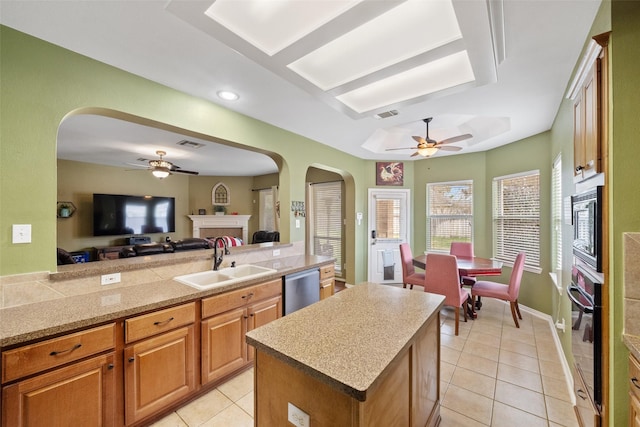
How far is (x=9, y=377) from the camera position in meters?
1.22

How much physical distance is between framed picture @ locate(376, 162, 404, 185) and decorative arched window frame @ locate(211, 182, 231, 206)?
472 centimetres

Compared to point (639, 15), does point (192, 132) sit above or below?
below

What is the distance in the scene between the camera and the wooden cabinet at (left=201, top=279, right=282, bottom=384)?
2004mm

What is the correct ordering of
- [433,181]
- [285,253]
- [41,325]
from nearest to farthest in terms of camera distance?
[41,325] < [285,253] < [433,181]

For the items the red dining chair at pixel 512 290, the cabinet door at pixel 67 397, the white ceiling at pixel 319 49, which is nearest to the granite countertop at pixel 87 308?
the cabinet door at pixel 67 397

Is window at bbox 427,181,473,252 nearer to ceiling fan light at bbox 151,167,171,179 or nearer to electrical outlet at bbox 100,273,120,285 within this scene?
electrical outlet at bbox 100,273,120,285

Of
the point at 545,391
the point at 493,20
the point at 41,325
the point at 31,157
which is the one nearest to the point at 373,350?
the point at 41,325

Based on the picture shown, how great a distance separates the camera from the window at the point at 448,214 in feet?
15.5

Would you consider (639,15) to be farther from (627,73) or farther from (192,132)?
(192,132)

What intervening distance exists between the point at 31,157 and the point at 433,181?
17.6ft

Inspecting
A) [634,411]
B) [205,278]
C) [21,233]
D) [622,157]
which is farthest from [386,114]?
[21,233]

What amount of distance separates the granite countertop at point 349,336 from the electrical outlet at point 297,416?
0.21 m

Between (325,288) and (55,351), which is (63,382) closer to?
(55,351)

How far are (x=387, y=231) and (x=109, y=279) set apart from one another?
4.48 meters
